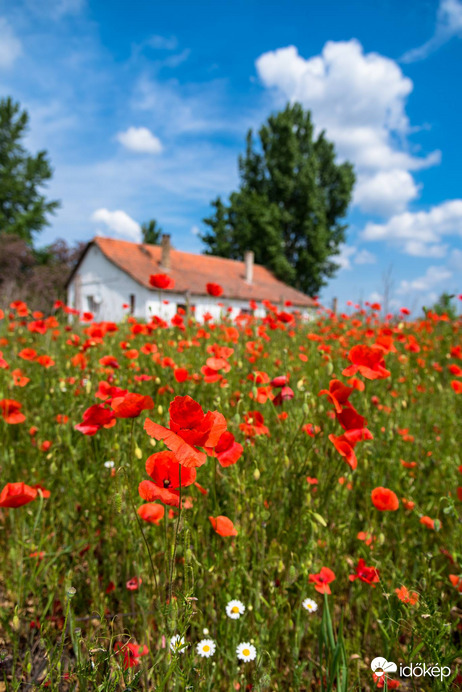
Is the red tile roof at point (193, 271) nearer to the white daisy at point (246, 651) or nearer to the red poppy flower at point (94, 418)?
the red poppy flower at point (94, 418)

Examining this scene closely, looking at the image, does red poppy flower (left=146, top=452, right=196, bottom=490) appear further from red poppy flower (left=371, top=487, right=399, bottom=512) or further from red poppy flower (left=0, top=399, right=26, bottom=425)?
red poppy flower (left=0, top=399, right=26, bottom=425)

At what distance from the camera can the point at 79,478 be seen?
1771 mm

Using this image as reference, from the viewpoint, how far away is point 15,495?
1146 millimetres

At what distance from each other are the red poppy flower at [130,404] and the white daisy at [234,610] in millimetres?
684

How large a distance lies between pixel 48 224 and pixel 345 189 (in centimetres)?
2424

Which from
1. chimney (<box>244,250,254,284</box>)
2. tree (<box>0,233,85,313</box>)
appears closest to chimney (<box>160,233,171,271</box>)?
chimney (<box>244,250,254,284</box>)

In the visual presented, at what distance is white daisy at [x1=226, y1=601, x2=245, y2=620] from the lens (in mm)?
1246

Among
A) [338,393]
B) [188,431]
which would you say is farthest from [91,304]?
[188,431]

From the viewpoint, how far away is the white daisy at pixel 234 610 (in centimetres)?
125

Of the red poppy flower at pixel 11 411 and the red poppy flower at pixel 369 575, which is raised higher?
the red poppy flower at pixel 11 411

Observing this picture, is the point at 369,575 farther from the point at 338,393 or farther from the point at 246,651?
the point at 338,393

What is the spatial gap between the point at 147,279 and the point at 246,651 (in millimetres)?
20196

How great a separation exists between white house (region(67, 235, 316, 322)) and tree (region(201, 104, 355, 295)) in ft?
14.1

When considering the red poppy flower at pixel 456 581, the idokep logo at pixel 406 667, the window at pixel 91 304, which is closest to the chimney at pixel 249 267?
the window at pixel 91 304
